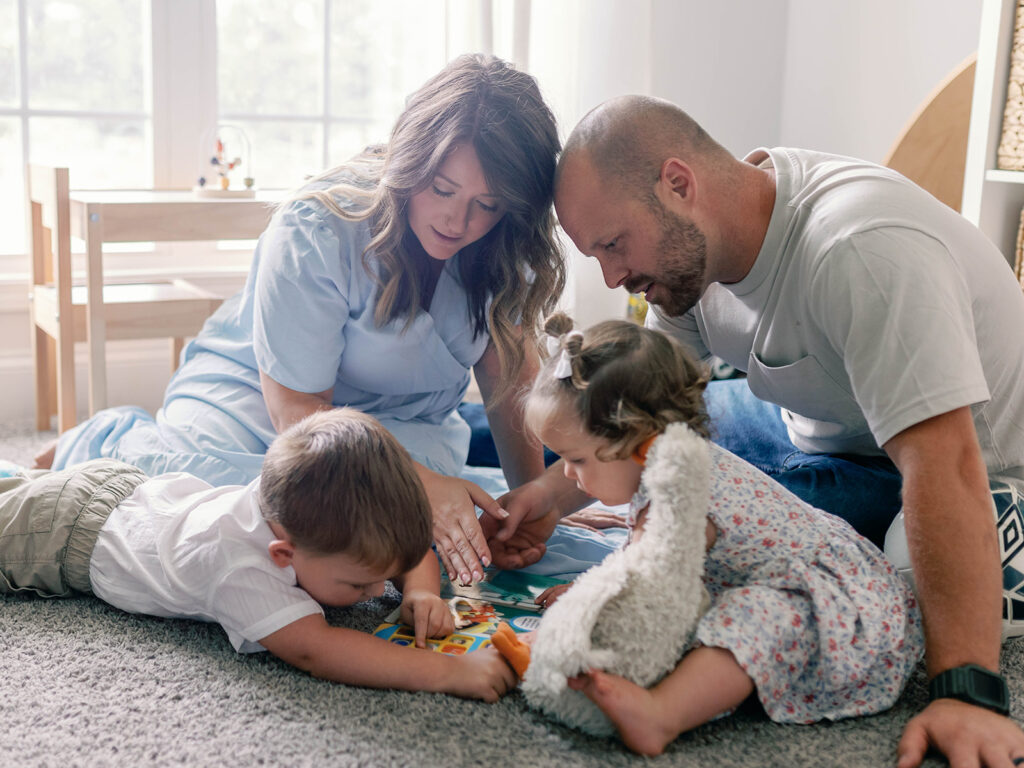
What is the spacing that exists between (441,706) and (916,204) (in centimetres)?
81

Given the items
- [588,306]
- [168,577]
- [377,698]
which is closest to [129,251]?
[588,306]

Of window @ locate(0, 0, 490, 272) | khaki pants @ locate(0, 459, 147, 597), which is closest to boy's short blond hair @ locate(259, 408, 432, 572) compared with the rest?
khaki pants @ locate(0, 459, 147, 597)

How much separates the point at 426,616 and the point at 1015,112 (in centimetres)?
130

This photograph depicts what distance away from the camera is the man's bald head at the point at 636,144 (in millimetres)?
1307

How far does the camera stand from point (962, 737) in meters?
0.98

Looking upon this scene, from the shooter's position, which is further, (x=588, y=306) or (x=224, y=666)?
(x=588, y=306)

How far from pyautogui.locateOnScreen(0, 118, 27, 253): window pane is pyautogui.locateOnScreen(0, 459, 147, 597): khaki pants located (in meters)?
1.43

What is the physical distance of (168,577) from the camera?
122 centimetres

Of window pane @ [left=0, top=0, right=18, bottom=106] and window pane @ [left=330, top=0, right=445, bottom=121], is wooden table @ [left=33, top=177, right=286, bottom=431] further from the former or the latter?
window pane @ [left=330, top=0, right=445, bottom=121]

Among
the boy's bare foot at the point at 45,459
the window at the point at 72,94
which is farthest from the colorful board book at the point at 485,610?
the window at the point at 72,94

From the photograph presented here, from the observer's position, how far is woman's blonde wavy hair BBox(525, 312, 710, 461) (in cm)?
108

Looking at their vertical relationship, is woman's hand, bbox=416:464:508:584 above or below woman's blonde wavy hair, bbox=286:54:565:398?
below

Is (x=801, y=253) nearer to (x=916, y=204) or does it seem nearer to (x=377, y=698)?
(x=916, y=204)

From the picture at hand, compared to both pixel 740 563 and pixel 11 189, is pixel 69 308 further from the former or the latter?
pixel 740 563
